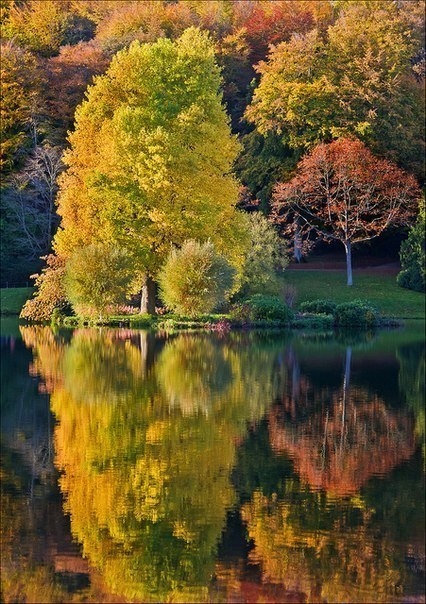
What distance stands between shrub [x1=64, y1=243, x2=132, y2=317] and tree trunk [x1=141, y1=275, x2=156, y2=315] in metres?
1.84

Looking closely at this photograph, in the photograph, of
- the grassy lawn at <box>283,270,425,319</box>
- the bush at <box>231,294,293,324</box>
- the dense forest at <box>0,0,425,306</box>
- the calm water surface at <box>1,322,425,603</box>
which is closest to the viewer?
Answer: the calm water surface at <box>1,322,425,603</box>

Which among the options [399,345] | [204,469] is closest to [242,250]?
[399,345]

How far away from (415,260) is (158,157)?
15642 millimetres

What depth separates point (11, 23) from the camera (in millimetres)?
70312

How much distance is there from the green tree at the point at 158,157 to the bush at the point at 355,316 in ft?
15.3

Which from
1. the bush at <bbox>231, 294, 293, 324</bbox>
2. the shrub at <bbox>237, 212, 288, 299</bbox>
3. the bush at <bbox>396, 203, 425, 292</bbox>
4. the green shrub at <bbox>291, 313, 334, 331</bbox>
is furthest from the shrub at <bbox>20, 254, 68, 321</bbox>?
the bush at <bbox>396, 203, 425, 292</bbox>

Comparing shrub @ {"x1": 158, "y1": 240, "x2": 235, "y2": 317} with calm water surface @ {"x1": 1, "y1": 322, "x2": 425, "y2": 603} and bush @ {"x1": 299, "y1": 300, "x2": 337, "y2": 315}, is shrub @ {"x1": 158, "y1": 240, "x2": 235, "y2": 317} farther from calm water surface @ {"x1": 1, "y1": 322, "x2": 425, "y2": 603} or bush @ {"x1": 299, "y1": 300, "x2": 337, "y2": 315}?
calm water surface @ {"x1": 1, "y1": 322, "x2": 425, "y2": 603}

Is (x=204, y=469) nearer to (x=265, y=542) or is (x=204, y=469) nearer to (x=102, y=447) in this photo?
(x=102, y=447)

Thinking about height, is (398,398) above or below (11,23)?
below

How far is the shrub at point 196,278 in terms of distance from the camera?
1646 inches

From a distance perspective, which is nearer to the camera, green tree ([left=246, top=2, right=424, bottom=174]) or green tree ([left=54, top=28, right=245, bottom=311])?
green tree ([left=54, top=28, right=245, bottom=311])

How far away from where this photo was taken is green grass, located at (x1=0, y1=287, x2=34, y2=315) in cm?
5272

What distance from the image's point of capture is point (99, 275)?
4328 centimetres

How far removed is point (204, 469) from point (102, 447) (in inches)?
91.5
